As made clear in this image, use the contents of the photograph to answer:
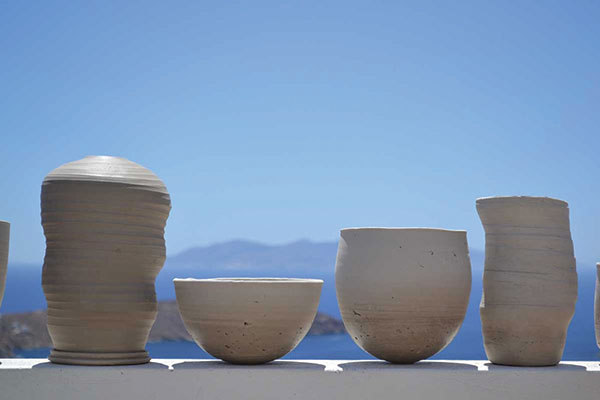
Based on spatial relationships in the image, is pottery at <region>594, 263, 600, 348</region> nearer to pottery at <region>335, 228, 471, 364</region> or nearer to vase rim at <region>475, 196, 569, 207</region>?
vase rim at <region>475, 196, 569, 207</region>

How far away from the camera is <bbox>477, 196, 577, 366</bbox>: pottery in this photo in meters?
3.73

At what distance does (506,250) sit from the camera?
3807 mm

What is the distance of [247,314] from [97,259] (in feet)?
2.46

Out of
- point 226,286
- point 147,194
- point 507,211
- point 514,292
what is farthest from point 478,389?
point 147,194

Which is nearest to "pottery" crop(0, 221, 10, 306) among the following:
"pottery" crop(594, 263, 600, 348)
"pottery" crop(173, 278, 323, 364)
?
"pottery" crop(173, 278, 323, 364)

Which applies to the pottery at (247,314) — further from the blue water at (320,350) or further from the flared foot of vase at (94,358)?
the blue water at (320,350)

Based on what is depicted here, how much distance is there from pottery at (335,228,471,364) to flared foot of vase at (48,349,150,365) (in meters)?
1.06

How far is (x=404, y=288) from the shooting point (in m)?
3.59

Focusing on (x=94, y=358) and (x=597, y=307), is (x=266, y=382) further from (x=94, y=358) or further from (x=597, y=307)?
(x=597, y=307)

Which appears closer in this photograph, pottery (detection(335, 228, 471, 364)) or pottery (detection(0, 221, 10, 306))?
pottery (detection(335, 228, 471, 364))

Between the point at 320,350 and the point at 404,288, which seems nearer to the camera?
the point at 404,288

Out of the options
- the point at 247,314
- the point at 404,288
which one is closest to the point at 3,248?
the point at 247,314

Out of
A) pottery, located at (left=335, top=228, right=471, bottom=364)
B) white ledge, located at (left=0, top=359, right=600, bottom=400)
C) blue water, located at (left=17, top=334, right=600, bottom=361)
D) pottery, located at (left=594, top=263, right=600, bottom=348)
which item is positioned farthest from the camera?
blue water, located at (left=17, top=334, right=600, bottom=361)

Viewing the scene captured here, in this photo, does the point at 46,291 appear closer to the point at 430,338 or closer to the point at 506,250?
the point at 430,338
